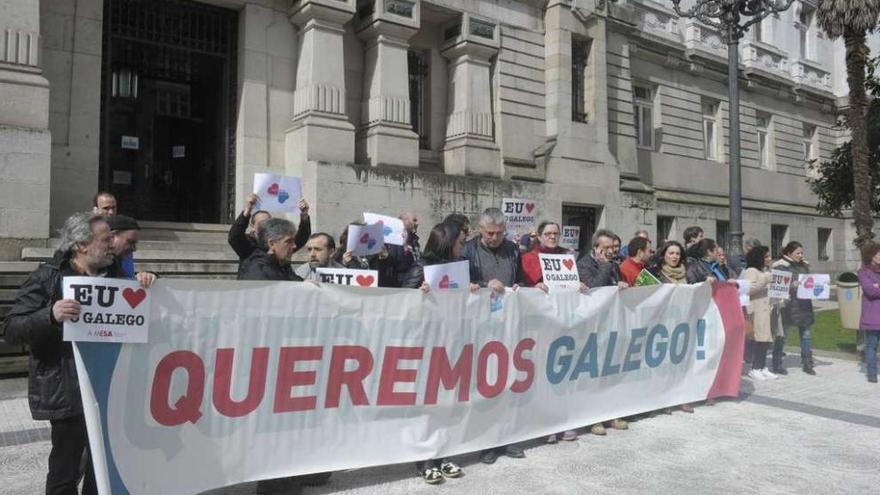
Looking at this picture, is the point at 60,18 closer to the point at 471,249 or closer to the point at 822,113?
the point at 471,249

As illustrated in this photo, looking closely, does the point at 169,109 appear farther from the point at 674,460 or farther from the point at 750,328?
the point at 674,460

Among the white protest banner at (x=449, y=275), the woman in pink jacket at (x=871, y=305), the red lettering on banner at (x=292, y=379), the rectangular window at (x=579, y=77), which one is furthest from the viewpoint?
the rectangular window at (x=579, y=77)

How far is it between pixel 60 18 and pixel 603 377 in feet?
35.2

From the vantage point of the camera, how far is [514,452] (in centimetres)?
540

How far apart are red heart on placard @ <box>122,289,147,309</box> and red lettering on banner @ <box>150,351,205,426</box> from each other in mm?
400

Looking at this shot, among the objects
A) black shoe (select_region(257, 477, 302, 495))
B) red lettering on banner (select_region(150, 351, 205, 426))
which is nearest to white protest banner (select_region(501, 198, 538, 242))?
black shoe (select_region(257, 477, 302, 495))

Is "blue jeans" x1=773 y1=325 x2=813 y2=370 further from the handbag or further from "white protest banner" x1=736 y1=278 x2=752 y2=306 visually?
"white protest banner" x1=736 y1=278 x2=752 y2=306

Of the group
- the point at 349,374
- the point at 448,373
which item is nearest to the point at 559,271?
the point at 448,373

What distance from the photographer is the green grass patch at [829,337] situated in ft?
40.2

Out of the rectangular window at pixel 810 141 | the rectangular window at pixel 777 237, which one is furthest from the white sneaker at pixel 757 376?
the rectangular window at pixel 810 141

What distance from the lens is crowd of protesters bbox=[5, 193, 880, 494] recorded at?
3309 millimetres

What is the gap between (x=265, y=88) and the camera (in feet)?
42.9

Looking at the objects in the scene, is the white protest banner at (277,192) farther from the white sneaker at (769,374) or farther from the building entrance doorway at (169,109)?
the building entrance doorway at (169,109)

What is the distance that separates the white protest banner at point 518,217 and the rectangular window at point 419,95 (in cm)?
580
